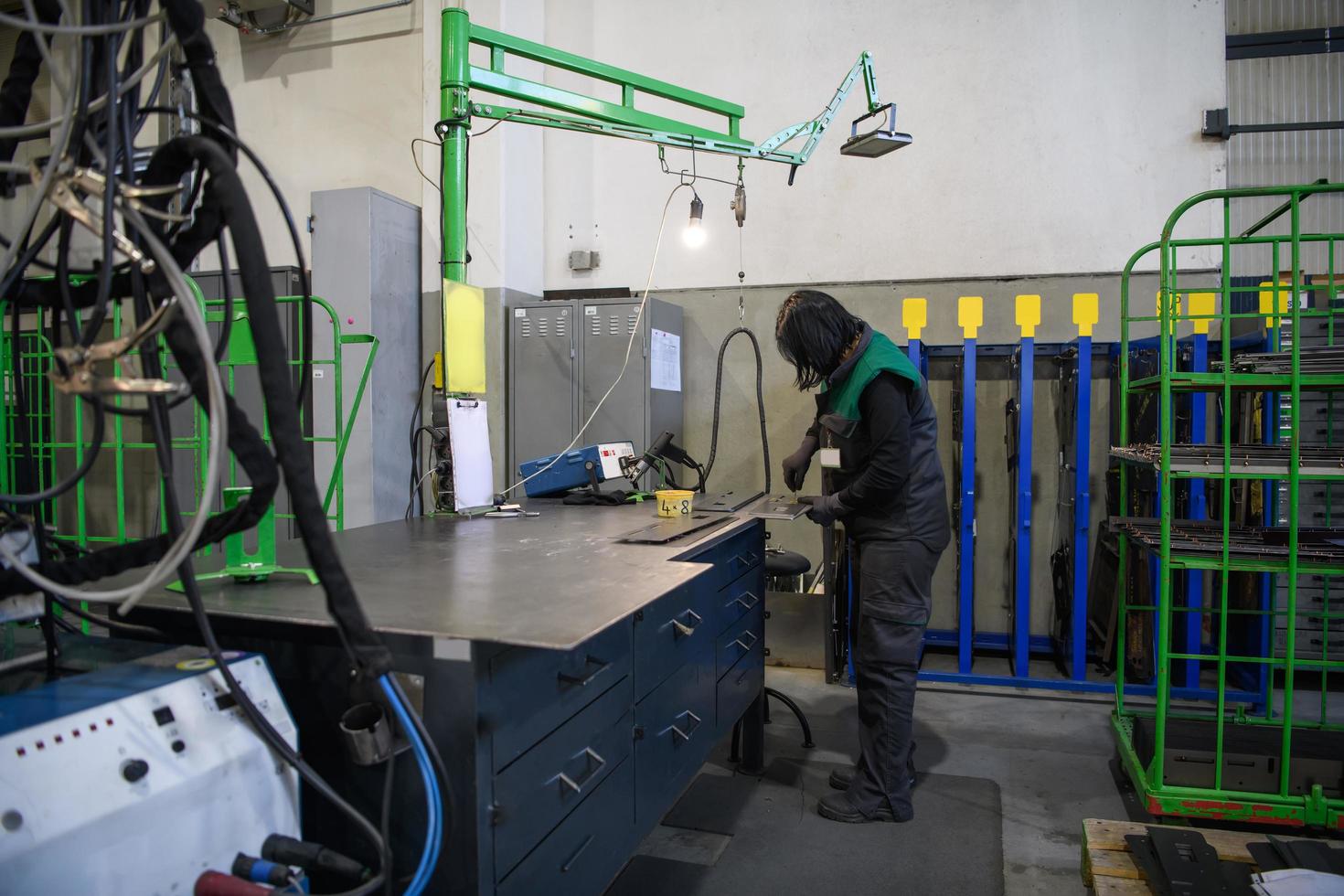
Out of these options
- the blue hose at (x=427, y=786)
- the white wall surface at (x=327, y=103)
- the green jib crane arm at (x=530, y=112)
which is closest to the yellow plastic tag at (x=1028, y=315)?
the green jib crane arm at (x=530, y=112)

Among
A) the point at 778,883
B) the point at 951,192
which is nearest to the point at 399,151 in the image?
the point at 951,192

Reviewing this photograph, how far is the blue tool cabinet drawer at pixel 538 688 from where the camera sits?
1.23m

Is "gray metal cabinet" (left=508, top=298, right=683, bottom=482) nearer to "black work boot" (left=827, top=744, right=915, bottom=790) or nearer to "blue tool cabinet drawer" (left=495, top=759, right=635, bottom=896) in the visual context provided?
"black work boot" (left=827, top=744, right=915, bottom=790)

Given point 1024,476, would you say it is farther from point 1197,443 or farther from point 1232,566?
point 1232,566

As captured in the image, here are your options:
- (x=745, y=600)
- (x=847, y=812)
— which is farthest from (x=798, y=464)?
(x=847, y=812)

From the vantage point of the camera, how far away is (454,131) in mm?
2354

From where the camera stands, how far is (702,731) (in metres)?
2.14

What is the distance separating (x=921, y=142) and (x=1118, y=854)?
129 inches

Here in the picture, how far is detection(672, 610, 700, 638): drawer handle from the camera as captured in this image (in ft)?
6.23

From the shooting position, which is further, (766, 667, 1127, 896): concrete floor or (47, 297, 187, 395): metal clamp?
(766, 667, 1127, 896): concrete floor

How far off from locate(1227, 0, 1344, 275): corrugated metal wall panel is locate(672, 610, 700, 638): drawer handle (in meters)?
3.91

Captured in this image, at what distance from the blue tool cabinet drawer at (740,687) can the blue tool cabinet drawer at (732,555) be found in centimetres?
28

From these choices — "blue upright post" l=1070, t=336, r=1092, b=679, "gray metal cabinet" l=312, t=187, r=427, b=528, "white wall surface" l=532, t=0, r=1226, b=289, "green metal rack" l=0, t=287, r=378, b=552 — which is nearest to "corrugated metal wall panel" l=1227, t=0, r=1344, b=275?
"white wall surface" l=532, t=0, r=1226, b=289

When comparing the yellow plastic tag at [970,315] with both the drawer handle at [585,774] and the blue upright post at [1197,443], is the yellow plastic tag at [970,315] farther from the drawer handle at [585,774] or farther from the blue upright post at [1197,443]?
the drawer handle at [585,774]
